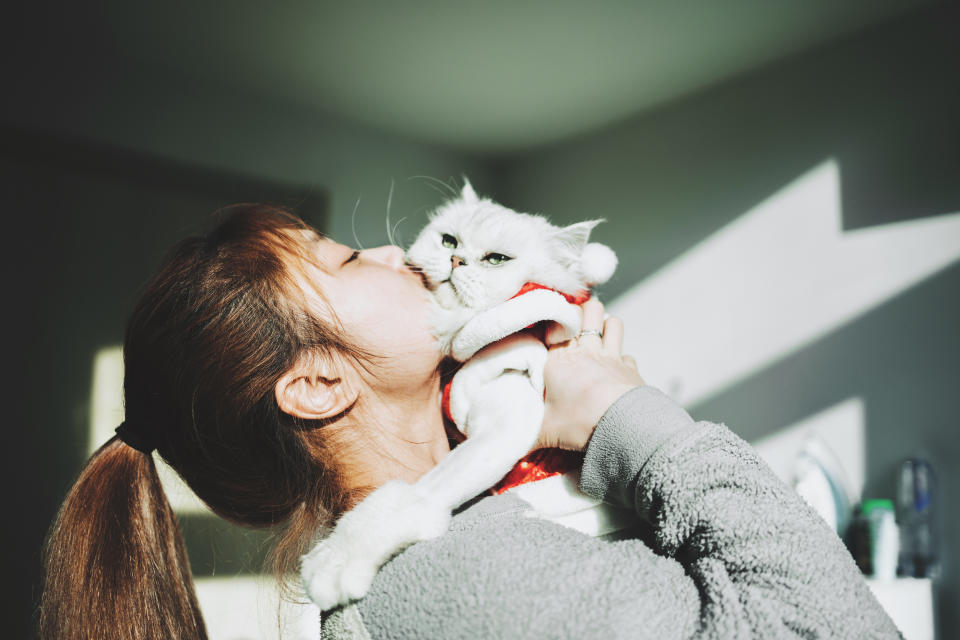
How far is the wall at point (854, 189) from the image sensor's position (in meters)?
2.13

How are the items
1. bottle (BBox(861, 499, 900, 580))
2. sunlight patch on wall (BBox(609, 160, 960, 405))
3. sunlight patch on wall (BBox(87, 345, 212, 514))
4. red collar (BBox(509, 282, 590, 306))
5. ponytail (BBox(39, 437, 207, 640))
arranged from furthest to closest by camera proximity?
sunlight patch on wall (BBox(87, 345, 212, 514)) < sunlight patch on wall (BBox(609, 160, 960, 405)) < bottle (BBox(861, 499, 900, 580)) < red collar (BBox(509, 282, 590, 306)) < ponytail (BBox(39, 437, 207, 640))

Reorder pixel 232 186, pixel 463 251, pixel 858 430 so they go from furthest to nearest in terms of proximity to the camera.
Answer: pixel 232 186, pixel 858 430, pixel 463 251

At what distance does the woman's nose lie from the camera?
994 mm

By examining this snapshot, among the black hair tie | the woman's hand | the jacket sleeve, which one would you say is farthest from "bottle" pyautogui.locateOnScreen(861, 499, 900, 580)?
the black hair tie

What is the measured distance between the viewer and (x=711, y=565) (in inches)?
25.4

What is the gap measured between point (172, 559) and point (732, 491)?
0.74 metres

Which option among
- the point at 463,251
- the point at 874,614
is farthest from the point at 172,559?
the point at 874,614

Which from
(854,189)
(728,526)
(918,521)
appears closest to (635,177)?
(854,189)

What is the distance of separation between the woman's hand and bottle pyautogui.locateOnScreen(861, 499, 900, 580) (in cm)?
158

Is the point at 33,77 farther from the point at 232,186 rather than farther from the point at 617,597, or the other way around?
the point at 617,597

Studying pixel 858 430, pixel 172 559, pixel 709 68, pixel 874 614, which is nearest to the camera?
pixel 874 614

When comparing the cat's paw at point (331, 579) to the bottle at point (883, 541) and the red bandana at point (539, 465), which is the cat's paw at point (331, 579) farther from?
the bottle at point (883, 541)

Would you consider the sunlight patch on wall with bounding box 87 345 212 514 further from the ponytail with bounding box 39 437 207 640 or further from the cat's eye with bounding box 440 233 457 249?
the cat's eye with bounding box 440 233 457 249

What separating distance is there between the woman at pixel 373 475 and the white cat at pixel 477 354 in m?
0.03
